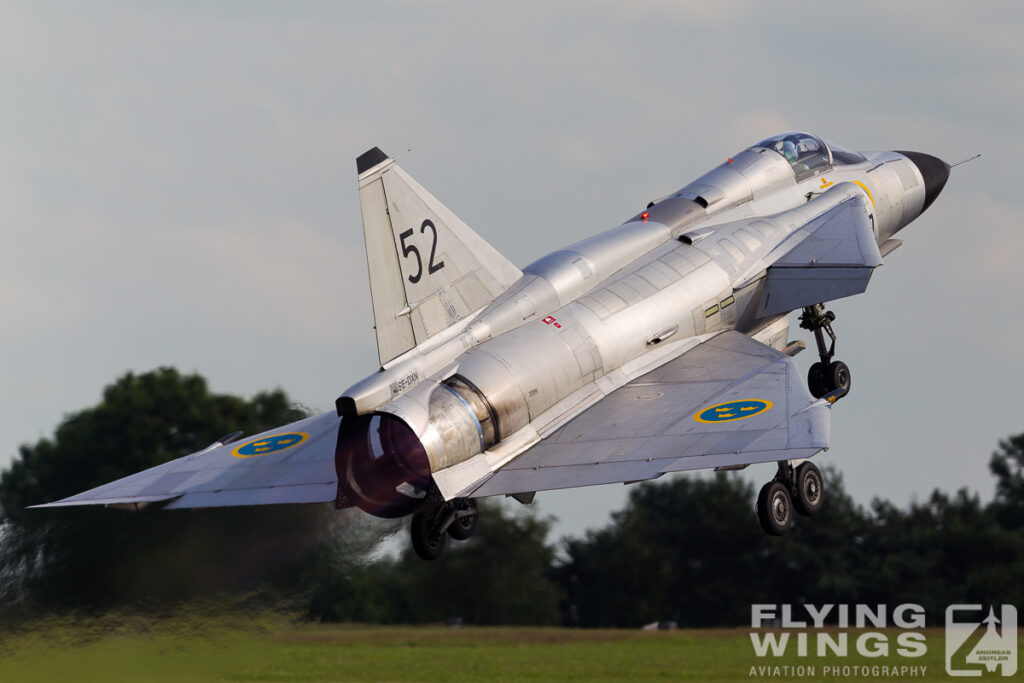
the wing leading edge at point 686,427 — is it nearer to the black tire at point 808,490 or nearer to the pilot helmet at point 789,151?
the black tire at point 808,490

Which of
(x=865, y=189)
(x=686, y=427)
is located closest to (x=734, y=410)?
(x=686, y=427)

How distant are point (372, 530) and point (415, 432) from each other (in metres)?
4.49

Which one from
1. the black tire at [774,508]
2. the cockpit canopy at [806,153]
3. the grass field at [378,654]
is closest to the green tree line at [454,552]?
the grass field at [378,654]

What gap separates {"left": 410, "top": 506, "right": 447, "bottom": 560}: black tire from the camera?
21.4 m

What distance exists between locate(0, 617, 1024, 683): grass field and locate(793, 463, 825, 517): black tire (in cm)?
726

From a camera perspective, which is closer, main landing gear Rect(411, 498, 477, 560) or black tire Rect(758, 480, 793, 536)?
main landing gear Rect(411, 498, 477, 560)

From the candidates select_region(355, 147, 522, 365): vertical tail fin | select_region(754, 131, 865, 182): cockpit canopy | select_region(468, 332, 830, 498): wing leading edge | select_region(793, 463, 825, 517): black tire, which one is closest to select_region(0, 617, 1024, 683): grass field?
select_region(468, 332, 830, 498): wing leading edge

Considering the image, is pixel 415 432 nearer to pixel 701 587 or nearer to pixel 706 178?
pixel 706 178

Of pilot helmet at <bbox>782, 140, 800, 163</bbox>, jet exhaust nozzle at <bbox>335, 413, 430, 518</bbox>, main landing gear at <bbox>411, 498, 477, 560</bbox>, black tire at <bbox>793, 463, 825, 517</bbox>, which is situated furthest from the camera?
pilot helmet at <bbox>782, 140, 800, 163</bbox>

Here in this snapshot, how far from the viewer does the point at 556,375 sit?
69.8 ft

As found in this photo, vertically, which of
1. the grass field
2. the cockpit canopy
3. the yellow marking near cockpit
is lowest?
the grass field

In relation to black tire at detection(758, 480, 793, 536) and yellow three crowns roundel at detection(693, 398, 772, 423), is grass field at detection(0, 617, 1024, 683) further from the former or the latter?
black tire at detection(758, 480, 793, 536)

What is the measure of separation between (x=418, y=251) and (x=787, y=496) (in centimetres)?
628

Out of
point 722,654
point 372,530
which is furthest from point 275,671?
point 722,654
